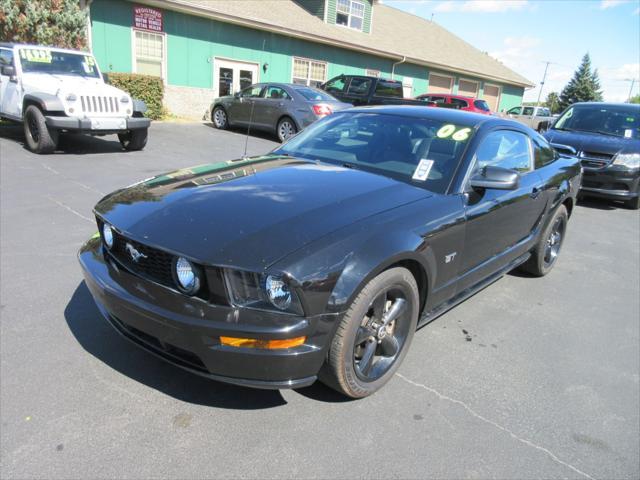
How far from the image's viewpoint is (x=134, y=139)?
927 cm

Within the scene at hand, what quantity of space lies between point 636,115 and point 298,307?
9.35m

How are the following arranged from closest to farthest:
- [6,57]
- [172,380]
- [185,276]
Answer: [185,276], [172,380], [6,57]

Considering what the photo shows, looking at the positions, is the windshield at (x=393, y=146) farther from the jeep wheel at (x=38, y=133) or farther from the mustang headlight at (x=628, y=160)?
the mustang headlight at (x=628, y=160)

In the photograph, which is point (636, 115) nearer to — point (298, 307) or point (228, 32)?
point (298, 307)

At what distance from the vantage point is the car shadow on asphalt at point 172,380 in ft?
8.52

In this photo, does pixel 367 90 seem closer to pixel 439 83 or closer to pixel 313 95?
pixel 313 95

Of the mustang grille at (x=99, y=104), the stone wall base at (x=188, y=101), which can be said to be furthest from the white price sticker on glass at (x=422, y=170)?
the stone wall base at (x=188, y=101)

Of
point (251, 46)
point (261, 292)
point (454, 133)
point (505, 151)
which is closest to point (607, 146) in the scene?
point (505, 151)

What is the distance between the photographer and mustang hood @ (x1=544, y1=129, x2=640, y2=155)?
8.25 metres

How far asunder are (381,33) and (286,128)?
14277 mm

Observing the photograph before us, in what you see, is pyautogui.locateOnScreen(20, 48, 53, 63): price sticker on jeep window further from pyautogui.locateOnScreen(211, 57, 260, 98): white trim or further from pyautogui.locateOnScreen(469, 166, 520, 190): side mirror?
pyautogui.locateOnScreen(469, 166, 520, 190): side mirror

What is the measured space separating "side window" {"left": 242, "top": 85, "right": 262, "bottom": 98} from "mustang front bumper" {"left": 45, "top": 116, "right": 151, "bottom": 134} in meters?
4.67

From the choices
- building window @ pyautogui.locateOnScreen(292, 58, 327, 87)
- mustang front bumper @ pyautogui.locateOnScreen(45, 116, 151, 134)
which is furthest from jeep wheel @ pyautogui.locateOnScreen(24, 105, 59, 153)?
building window @ pyautogui.locateOnScreen(292, 58, 327, 87)

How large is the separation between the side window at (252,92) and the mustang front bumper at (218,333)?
1153cm
